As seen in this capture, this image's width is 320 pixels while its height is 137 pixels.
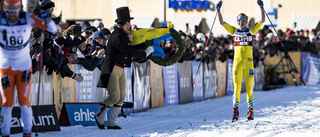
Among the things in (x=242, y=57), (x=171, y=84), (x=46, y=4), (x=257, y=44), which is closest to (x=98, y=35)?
(x=46, y=4)

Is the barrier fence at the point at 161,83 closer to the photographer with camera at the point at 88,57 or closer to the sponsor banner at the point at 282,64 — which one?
the sponsor banner at the point at 282,64

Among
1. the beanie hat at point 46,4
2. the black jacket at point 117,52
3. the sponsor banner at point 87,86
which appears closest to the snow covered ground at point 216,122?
the sponsor banner at point 87,86

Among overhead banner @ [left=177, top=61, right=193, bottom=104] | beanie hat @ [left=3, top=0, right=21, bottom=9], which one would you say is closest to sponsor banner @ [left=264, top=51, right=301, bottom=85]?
overhead banner @ [left=177, top=61, right=193, bottom=104]

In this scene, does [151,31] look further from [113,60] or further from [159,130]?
[159,130]

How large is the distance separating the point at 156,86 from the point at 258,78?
9.77m

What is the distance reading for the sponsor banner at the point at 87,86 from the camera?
451 inches

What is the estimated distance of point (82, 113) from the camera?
10.6m

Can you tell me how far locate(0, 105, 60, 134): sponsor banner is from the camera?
9.24 metres

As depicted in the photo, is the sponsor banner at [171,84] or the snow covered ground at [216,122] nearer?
the snow covered ground at [216,122]

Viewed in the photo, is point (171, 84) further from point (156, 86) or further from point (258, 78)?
point (258, 78)

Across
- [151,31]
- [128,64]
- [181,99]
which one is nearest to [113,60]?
[128,64]

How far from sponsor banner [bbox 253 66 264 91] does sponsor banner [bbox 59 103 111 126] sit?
45.4 feet

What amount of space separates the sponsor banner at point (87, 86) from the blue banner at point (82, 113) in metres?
0.85

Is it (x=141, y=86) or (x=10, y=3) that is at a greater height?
(x=10, y=3)
